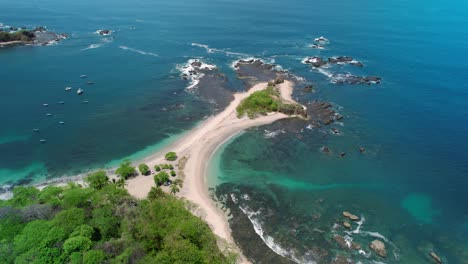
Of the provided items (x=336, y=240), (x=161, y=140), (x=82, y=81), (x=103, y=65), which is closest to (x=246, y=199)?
(x=336, y=240)

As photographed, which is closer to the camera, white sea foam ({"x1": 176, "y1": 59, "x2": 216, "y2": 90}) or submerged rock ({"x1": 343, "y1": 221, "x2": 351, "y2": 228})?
submerged rock ({"x1": 343, "y1": 221, "x2": 351, "y2": 228})

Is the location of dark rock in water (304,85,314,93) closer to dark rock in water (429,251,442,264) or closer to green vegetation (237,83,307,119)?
green vegetation (237,83,307,119)

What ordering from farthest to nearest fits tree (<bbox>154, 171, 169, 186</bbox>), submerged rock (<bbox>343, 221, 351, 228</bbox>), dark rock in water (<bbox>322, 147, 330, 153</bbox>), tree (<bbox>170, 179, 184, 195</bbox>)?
1. dark rock in water (<bbox>322, 147, 330, 153</bbox>)
2. tree (<bbox>154, 171, 169, 186</bbox>)
3. tree (<bbox>170, 179, 184, 195</bbox>)
4. submerged rock (<bbox>343, 221, 351, 228</bbox>)

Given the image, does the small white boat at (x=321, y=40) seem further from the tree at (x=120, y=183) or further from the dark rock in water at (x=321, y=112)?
the tree at (x=120, y=183)

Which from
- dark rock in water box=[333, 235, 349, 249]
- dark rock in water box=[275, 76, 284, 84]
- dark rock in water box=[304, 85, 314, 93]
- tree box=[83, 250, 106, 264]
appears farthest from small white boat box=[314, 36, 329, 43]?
tree box=[83, 250, 106, 264]

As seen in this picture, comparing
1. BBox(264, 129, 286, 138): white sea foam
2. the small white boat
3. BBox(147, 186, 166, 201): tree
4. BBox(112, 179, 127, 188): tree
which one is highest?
the small white boat

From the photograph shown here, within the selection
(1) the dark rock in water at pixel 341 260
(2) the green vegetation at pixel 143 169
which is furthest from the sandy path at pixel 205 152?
(1) the dark rock in water at pixel 341 260

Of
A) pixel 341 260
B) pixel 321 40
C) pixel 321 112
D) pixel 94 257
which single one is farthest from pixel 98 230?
pixel 321 40

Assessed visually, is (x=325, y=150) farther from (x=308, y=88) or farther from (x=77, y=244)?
(x=77, y=244)
